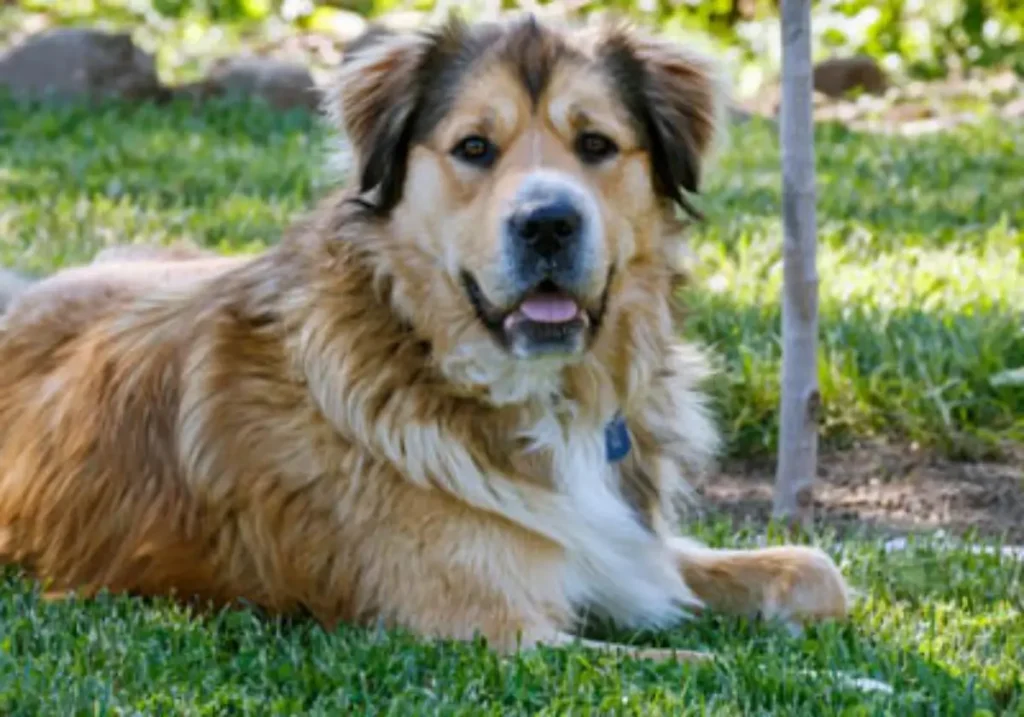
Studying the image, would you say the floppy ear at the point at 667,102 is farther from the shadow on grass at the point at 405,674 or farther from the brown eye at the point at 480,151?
the shadow on grass at the point at 405,674

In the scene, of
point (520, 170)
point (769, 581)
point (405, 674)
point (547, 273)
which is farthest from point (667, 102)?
point (405, 674)

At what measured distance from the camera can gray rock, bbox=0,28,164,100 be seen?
42.6ft

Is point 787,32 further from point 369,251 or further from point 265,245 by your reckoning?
point 265,245

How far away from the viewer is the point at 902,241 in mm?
9102

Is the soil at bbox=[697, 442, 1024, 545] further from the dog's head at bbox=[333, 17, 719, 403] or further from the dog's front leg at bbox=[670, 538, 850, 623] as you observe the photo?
the dog's head at bbox=[333, 17, 719, 403]

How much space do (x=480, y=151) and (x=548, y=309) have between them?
1.32 feet

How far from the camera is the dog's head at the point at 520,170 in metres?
4.86

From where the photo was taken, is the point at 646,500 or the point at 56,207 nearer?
the point at 646,500

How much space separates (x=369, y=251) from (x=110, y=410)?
0.77 meters

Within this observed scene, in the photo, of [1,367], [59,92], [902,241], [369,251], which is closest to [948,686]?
[369,251]

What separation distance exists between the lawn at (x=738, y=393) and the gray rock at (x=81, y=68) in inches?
16.0

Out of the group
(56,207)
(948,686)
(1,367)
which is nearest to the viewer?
(948,686)

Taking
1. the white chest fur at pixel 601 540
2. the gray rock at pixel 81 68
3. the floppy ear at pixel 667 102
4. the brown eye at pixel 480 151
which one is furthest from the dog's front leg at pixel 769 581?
the gray rock at pixel 81 68

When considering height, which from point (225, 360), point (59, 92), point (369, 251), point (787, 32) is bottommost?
point (59, 92)
